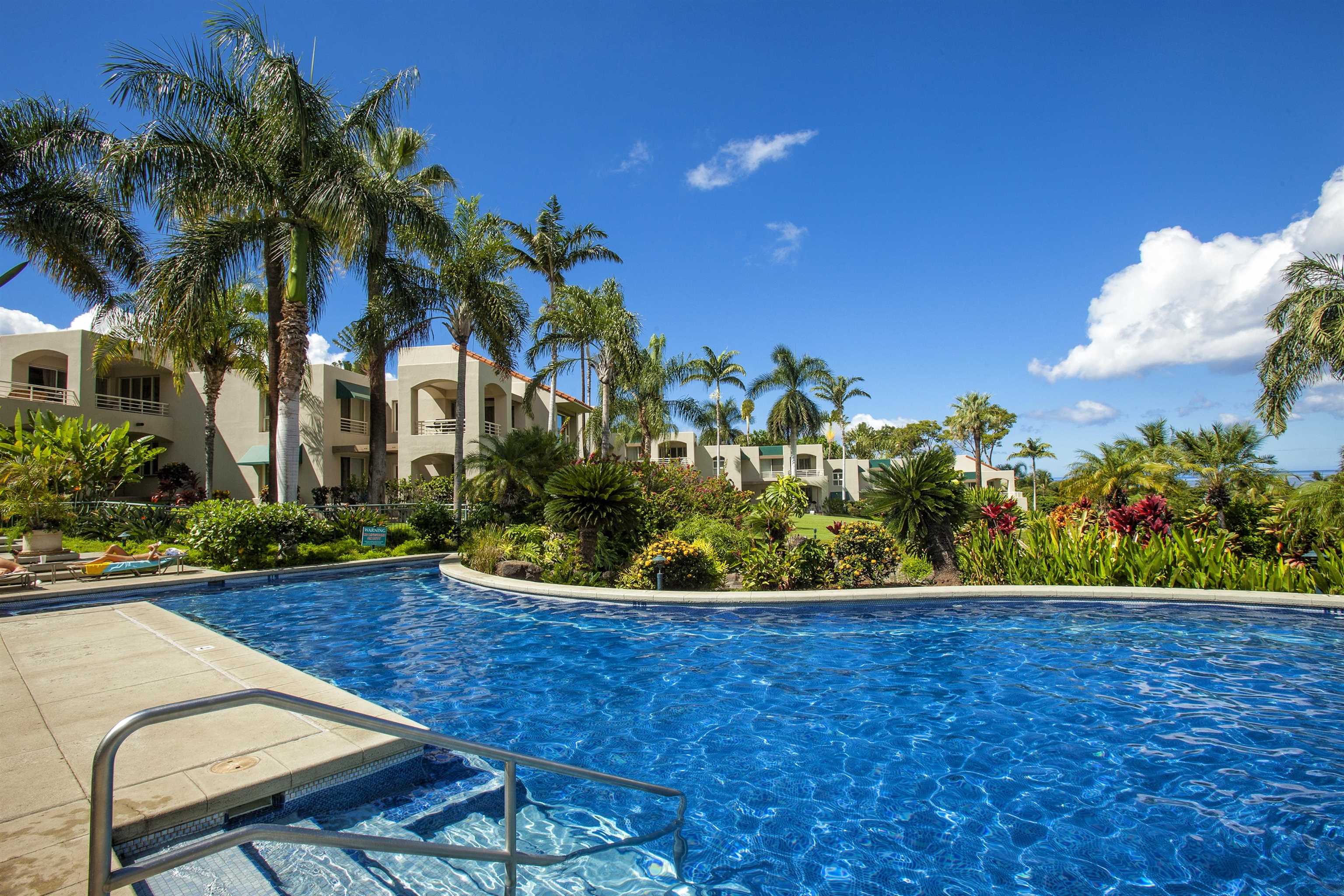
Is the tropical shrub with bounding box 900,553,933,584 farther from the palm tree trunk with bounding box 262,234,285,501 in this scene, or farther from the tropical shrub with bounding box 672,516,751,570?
the palm tree trunk with bounding box 262,234,285,501

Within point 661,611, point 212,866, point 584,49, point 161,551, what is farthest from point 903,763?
point 161,551

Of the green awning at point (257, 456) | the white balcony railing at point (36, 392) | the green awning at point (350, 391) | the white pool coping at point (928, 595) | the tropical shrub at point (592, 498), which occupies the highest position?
the green awning at point (350, 391)

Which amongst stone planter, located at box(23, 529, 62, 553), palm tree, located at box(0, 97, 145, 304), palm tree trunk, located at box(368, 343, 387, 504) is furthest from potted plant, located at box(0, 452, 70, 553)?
palm tree trunk, located at box(368, 343, 387, 504)

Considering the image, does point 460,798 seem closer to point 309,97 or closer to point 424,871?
point 424,871

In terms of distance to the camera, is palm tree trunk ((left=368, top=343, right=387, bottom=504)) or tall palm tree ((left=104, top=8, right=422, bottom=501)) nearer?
tall palm tree ((left=104, top=8, right=422, bottom=501))

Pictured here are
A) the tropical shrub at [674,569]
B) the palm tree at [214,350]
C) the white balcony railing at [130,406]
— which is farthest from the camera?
the white balcony railing at [130,406]

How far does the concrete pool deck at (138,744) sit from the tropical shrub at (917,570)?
1050 cm

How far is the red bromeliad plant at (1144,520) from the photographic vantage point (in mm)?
13188

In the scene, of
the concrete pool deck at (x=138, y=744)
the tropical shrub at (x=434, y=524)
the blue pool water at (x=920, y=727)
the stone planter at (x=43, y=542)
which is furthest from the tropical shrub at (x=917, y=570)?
the stone planter at (x=43, y=542)

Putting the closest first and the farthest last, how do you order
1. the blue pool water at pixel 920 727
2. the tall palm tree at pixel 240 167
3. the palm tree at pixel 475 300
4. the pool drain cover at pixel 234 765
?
1. the pool drain cover at pixel 234 765
2. the blue pool water at pixel 920 727
3. the tall palm tree at pixel 240 167
4. the palm tree at pixel 475 300

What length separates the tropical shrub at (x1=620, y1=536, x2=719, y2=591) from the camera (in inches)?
501

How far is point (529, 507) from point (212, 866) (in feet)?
57.6

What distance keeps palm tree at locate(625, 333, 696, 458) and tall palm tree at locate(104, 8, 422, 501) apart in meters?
16.8

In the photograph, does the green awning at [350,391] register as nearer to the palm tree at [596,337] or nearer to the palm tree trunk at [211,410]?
the palm tree trunk at [211,410]
